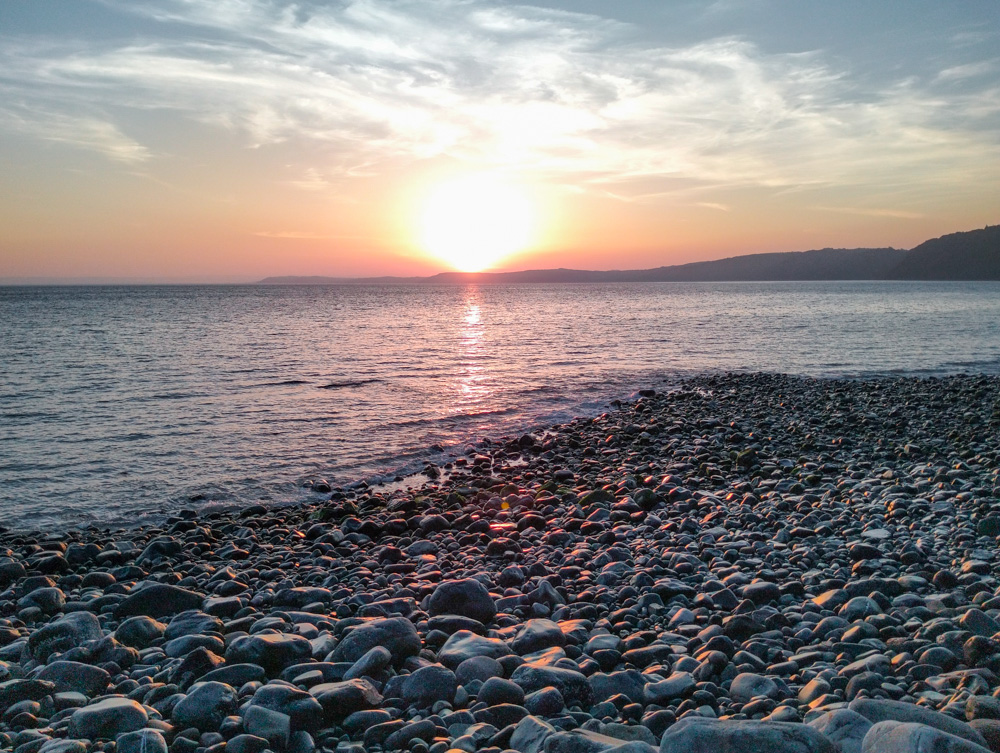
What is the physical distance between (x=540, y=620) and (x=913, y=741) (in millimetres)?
2880

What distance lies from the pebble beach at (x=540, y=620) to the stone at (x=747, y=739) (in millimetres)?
12

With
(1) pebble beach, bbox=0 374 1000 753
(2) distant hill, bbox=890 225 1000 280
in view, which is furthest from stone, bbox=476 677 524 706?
(2) distant hill, bbox=890 225 1000 280

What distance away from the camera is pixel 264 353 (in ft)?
104

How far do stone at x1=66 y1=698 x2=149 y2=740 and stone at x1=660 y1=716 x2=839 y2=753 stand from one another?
323 centimetres

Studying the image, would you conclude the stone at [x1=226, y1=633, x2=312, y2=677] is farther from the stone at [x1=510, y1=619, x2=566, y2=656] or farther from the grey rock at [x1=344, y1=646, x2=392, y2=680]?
the stone at [x1=510, y1=619, x2=566, y2=656]

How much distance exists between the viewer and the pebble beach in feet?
12.8

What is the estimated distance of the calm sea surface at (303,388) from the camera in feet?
39.3

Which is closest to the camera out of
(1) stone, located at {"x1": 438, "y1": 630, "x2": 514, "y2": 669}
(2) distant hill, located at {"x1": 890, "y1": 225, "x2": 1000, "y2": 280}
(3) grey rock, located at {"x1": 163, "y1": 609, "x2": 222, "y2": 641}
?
(1) stone, located at {"x1": 438, "y1": 630, "x2": 514, "y2": 669}

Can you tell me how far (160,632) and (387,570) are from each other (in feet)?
7.58

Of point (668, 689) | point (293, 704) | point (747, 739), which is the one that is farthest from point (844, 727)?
point (293, 704)

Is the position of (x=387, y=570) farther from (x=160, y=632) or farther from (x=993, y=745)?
(x=993, y=745)

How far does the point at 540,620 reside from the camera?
17.6ft

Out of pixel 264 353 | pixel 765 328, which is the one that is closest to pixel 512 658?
pixel 264 353

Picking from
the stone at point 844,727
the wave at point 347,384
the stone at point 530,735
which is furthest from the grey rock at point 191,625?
the wave at point 347,384
